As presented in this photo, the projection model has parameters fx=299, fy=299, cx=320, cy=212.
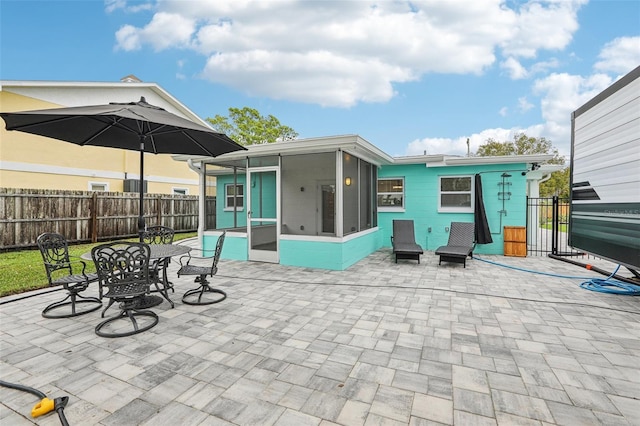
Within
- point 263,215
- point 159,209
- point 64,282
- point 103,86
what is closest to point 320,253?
point 263,215

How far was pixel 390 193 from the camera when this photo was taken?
30.4 feet

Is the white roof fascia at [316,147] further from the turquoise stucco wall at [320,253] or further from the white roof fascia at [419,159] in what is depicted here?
the turquoise stucco wall at [320,253]

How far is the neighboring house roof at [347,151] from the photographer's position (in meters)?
5.75

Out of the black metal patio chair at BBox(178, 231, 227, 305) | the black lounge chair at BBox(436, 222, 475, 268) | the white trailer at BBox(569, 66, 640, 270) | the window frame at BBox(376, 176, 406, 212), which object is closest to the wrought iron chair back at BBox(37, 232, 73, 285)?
the black metal patio chair at BBox(178, 231, 227, 305)

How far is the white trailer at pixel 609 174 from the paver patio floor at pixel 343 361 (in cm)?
88

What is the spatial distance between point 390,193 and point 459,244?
2.73m

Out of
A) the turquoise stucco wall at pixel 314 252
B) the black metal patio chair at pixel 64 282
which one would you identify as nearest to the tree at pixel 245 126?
the turquoise stucco wall at pixel 314 252

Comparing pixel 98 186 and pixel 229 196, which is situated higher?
pixel 98 186

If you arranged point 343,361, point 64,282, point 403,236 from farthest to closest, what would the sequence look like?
point 403,236, point 64,282, point 343,361

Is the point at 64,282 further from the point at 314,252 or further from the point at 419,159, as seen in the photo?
the point at 419,159

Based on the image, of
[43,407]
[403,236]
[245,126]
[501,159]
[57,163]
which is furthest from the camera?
[245,126]

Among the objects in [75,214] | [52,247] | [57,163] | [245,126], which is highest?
[245,126]

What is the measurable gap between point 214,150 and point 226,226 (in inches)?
165

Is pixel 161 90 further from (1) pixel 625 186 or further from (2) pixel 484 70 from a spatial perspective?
(1) pixel 625 186
